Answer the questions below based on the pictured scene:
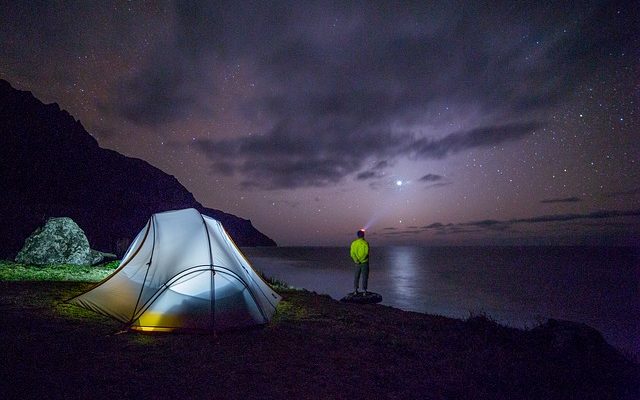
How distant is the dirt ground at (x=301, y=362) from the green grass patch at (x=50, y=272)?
455cm

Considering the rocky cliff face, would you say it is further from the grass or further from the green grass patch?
the grass

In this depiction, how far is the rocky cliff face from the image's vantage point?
2411 inches

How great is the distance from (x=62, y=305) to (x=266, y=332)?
18.8 ft

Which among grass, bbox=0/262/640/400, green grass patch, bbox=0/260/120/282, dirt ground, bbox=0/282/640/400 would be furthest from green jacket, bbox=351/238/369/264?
green grass patch, bbox=0/260/120/282

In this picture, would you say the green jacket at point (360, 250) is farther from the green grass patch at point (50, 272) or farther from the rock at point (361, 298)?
the green grass patch at point (50, 272)

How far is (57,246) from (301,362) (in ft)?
53.2

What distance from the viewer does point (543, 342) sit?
324 inches

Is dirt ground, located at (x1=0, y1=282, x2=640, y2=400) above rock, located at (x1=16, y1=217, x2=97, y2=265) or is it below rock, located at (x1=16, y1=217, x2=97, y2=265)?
below

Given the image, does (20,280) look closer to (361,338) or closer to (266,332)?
(266,332)

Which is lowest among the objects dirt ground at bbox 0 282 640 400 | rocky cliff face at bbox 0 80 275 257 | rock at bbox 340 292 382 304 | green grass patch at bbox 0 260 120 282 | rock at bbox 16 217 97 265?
rock at bbox 340 292 382 304

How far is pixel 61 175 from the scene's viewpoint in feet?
247

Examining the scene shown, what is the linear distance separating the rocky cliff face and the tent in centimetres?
3571

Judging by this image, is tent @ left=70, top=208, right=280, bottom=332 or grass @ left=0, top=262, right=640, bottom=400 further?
tent @ left=70, top=208, right=280, bottom=332

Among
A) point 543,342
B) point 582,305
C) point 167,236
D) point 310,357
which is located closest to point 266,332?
Result: point 310,357
